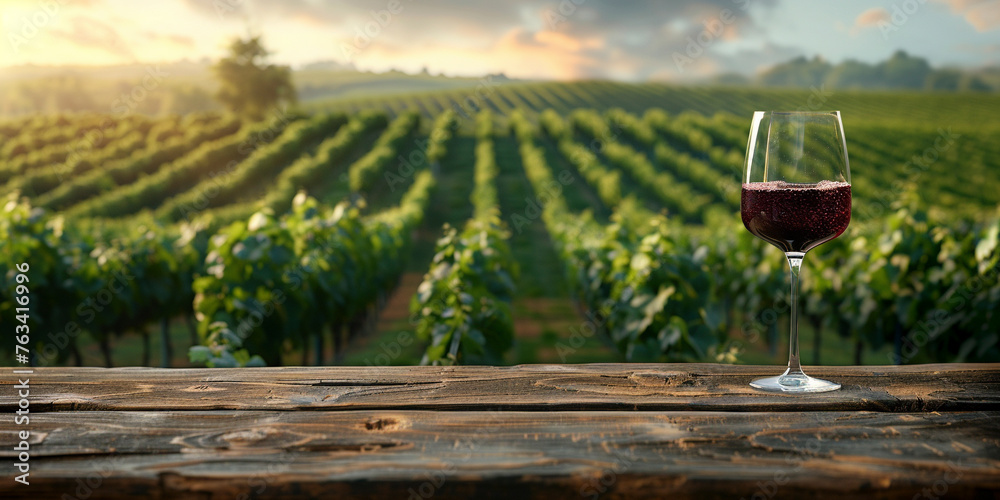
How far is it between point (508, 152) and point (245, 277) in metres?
43.6

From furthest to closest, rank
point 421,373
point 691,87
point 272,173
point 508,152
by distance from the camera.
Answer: point 691,87 → point 508,152 → point 272,173 → point 421,373

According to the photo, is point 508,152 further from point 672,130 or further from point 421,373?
point 421,373

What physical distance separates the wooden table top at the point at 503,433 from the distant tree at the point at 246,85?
6986 cm

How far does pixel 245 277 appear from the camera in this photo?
5.12 metres

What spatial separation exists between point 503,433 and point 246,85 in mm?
71690

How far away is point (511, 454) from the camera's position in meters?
1.13

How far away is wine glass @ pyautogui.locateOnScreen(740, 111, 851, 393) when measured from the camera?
1473mm

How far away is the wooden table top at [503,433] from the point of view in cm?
105

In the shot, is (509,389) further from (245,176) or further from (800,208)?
(245,176)

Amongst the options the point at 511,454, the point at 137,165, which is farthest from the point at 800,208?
the point at 137,165

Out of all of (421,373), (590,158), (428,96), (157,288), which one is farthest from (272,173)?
(428,96)

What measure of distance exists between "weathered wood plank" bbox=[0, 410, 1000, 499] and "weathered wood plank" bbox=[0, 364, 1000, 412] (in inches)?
2.2

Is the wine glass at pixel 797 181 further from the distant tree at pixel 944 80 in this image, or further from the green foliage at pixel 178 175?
the distant tree at pixel 944 80

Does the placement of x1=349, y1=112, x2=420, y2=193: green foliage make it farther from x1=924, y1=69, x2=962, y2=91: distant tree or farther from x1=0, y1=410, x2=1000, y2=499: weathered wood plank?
x1=924, y1=69, x2=962, y2=91: distant tree
